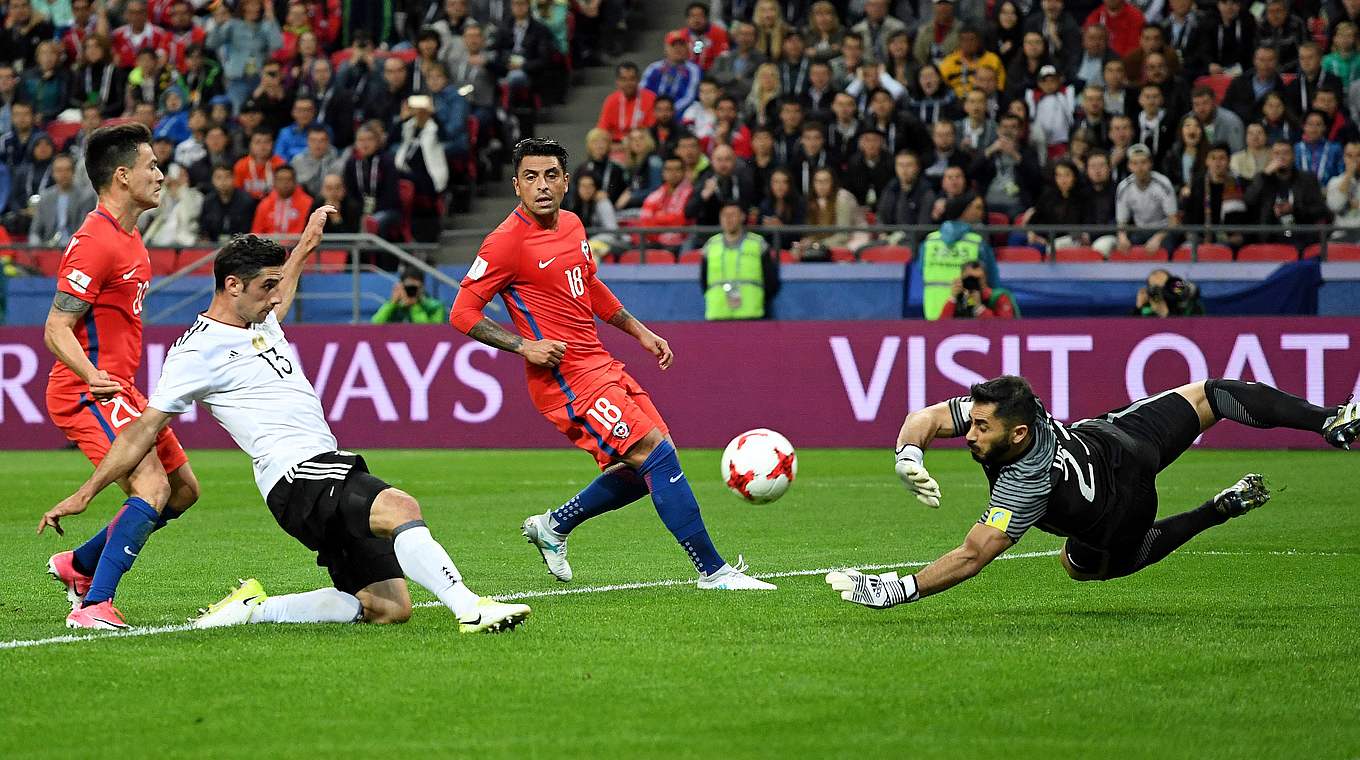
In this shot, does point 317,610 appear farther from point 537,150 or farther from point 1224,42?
point 1224,42

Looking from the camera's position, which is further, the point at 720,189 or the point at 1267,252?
the point at 720,189

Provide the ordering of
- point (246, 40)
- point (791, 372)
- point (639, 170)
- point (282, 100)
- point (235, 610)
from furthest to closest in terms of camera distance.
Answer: point (246, 40)
point (282, 100)
point (639, 170)
point (791, 372)
point (235, 610)

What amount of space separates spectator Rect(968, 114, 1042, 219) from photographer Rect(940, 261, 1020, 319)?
89.4 inches

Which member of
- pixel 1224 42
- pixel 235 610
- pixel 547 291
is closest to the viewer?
pixel 235 610

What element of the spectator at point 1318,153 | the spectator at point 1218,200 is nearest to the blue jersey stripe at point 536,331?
the spectator at point 1218,200

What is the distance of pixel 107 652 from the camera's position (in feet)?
22.7

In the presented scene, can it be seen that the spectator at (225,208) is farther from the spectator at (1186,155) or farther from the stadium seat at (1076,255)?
the spectator at (1186,155)

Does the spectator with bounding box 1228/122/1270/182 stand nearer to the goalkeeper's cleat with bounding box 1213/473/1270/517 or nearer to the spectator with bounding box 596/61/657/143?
the spectator with bounding box 596/61/657/143

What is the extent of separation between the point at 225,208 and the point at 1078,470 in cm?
1724

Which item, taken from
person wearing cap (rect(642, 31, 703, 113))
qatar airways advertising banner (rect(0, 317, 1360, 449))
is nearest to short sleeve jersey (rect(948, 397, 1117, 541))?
qatar airways advertising banner (rect(0, 317, 1360, 449))

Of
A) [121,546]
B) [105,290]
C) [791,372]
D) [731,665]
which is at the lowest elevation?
[791,372]

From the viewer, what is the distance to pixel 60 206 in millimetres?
23656

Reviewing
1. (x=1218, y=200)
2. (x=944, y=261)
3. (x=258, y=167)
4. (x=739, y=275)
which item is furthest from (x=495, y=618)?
(x=258, y=167)

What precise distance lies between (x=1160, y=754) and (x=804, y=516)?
25.1 feet
